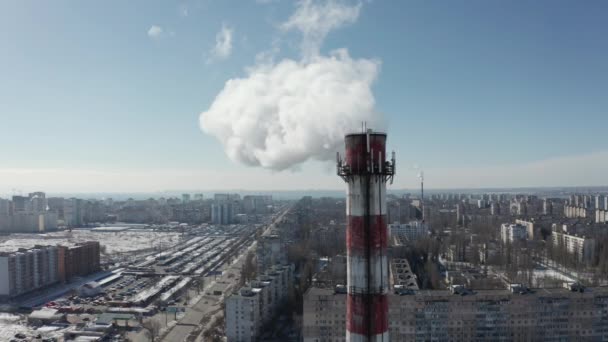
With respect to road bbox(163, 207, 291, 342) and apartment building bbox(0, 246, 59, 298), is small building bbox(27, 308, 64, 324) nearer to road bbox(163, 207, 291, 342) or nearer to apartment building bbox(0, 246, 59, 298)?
apartment building bbox(0, 246, 59, 298)

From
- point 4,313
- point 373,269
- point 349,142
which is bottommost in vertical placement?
point 4,313

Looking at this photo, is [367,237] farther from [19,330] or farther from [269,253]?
[269,253]

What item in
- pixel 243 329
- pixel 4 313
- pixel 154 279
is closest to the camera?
pixel 243 329

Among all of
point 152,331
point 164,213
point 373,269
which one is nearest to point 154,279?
point 152,331

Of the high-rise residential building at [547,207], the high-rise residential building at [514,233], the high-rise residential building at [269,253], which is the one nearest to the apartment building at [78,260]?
the high-rise residential building at [269,253]

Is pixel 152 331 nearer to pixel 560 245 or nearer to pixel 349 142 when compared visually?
pixel 349 142
